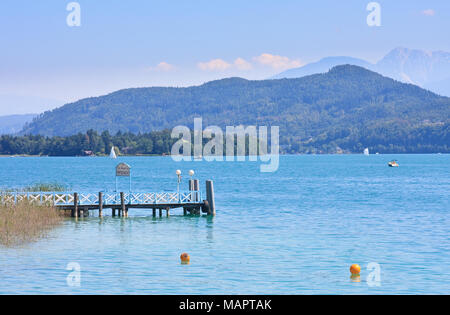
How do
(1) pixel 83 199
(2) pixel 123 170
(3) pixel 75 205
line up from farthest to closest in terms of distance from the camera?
(2) pixel 123 170, (1) pixel 83 199, (3) pixel 75 205

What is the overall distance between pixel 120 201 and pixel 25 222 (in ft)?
37.2

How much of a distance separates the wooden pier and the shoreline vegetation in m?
0.81

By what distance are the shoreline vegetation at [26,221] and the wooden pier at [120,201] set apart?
2.67 ft

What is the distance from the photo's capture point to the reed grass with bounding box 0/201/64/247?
35291mm

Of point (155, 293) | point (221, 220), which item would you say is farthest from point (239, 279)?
point (221, 220)

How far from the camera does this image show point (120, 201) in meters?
49.5

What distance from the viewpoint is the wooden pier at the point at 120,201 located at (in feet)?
148
